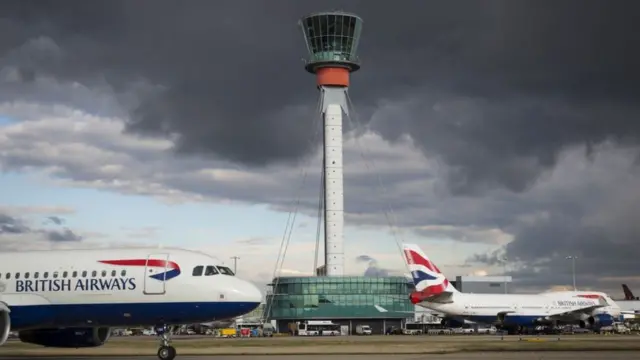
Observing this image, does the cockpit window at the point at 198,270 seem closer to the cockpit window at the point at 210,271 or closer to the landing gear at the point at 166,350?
the cockpit window at the point at 210,271

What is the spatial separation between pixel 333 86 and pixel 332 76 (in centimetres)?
186

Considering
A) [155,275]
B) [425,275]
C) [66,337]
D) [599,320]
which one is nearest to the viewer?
[155,275]

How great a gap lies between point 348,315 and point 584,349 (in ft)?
324

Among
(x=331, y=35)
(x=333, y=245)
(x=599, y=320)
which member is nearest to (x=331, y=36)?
(x=331, y=35)

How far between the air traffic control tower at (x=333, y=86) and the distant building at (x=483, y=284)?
132ft

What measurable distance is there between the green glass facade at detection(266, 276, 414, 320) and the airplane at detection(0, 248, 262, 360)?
110 metres

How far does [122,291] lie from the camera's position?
34500 millimetres

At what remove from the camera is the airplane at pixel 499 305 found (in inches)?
3679

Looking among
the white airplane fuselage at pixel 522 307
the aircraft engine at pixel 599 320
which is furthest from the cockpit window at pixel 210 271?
the aircraft engine at pixel 599 320

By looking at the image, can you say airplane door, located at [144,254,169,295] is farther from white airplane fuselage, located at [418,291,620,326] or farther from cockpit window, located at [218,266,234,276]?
white airplane fuselage, located at [418,291,620,326]

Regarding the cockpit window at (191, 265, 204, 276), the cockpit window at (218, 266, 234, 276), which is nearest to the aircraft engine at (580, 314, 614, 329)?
the cockpit window at (218, 266, 234, 276)

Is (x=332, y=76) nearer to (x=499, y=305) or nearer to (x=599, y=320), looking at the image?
(x=499, y=305)

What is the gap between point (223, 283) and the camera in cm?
3406

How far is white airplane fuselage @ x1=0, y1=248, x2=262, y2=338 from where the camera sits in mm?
33906
